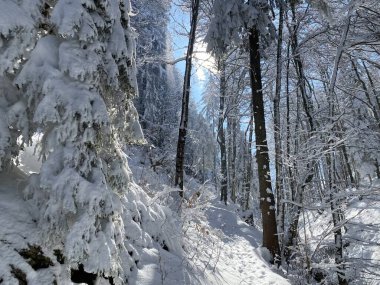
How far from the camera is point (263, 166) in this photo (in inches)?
409

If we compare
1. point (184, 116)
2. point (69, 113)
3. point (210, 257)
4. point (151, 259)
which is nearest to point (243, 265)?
point (210, 257)

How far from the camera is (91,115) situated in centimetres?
372

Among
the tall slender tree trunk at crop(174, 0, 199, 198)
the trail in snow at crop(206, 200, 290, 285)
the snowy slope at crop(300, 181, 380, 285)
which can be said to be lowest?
the trail in snow at crop(206, 200, 290, 285)

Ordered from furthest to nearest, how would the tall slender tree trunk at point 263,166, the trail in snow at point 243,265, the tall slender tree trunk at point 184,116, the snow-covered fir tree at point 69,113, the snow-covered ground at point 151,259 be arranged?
the tall slender tree trunk at point 184,116
the tall slender tree trunk at point 263,166
the trail in snow at point 243,265
the snow-covered fir tree at point 69,113
the snow-covered ground at point 151,259

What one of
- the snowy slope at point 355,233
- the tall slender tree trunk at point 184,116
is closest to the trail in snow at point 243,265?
the snowy slope at point 355,233

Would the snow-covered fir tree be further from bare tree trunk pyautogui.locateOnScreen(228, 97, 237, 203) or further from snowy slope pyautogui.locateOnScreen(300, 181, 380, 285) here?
bare tree trunk pyautogui.locateOnScreen(228, 97, 237, 203)

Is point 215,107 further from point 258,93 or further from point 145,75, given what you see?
point 258,93

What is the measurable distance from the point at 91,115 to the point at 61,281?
5.14 feet

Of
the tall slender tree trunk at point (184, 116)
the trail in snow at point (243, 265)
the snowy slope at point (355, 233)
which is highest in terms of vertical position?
the tall slender tree trunk at point (184, 116)

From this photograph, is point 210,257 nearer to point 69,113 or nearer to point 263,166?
point 69,113

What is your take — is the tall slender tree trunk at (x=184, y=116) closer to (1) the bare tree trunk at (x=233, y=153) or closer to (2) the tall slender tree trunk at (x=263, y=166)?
(2) the tall slender tree trunk at (x=263, y=166)

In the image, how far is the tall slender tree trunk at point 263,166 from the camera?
33.2 feet

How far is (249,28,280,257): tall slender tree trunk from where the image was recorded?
10133 millimetres

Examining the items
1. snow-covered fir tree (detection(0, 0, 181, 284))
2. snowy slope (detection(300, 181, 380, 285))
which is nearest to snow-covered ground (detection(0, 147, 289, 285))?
snow-covered fir tree (detection(0, 0, 181, 284))
